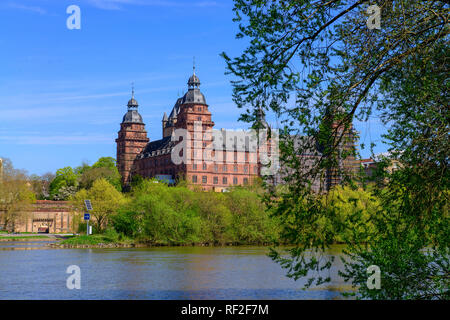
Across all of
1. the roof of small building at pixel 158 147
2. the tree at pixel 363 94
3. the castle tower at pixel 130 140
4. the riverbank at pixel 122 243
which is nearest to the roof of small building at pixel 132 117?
the castle tower at pixel 130 140

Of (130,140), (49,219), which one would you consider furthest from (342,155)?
(130,140)

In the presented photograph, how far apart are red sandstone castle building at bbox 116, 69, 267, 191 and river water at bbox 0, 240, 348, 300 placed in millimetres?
67486

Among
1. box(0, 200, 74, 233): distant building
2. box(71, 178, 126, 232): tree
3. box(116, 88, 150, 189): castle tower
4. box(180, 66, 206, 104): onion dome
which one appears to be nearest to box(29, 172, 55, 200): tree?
box(116, 88, 150, 189): castle tower

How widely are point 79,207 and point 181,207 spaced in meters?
15.3

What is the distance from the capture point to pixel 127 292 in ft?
74.1

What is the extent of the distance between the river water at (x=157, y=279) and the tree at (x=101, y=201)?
25.1m

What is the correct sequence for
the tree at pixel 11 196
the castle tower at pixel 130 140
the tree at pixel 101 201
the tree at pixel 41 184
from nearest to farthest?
the tree at pixel 101 201, the tree at pixel 11 196, the tree at pixel 41 184, the castle tower at pixel 130 140

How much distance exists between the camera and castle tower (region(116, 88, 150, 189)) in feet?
439

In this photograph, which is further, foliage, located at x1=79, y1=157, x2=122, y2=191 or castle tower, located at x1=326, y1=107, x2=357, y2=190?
foliage, located at x1=79, y1=157, x2=122, y2=191

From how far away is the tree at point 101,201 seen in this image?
63.4 meters

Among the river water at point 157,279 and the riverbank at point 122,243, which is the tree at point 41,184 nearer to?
the riverbank at point 122,243

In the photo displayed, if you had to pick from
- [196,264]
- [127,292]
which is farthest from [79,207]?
[127,292]

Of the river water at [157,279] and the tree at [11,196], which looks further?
the tree at [11,196]

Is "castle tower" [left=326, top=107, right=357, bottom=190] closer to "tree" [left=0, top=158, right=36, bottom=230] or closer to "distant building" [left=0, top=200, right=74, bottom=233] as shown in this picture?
"tree" [left=0, top=158, right=36, bottom=230]
